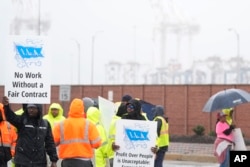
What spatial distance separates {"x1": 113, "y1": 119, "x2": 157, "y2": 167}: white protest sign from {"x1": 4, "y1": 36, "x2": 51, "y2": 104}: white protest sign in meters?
1.41

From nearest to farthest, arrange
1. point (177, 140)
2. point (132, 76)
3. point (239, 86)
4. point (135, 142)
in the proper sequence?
1. point (135, 142)
2. point (177, 140)
3. point (239, 86)
4. point (132, 76)

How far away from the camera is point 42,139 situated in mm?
9141

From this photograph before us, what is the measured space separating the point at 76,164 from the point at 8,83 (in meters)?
1.53

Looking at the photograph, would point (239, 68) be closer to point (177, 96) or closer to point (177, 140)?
point (177, 96)

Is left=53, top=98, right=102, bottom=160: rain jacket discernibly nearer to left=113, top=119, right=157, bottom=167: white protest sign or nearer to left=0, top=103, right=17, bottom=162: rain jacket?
left=113, top=119, right=157, bottom=167: white protest sign

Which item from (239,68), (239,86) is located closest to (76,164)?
(239,86)

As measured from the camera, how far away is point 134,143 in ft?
32.1

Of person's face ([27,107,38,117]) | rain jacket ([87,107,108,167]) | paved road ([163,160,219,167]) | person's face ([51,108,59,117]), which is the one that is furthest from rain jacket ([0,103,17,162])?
paved road ([163,160,219,167])

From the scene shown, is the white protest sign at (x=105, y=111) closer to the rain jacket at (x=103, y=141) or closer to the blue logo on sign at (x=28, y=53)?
the rain jacket at (x=103, y=141)

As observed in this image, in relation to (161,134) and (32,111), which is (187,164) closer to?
(161,134)

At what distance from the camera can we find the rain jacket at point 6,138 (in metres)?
9.83

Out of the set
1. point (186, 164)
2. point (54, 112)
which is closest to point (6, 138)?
Answer: point (54, 112)

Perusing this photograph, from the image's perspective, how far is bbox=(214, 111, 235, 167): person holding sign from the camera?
13.1 meters

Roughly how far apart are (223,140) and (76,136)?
15.8 feet
